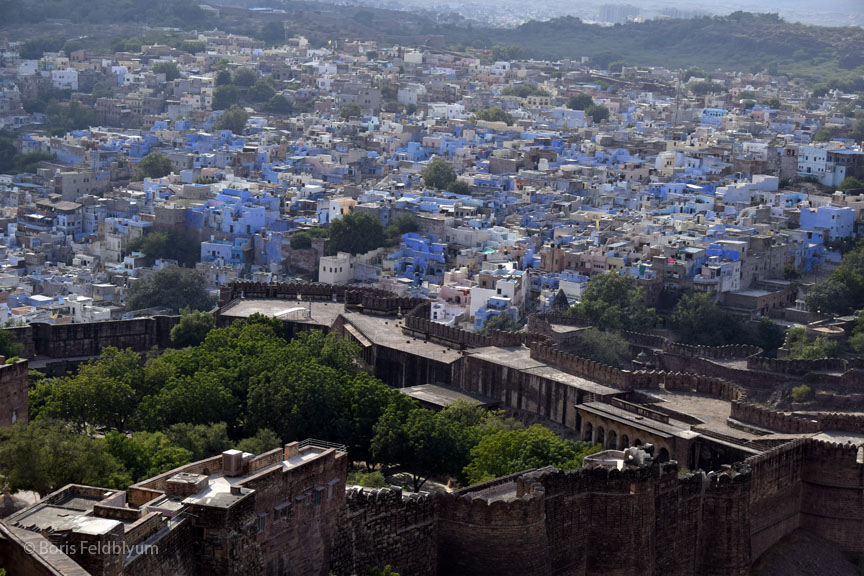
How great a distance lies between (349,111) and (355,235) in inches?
1168

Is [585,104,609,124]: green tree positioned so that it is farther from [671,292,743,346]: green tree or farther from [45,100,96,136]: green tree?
[671,292,743,346]: green tree

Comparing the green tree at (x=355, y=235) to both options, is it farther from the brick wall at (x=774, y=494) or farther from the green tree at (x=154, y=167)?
the brick wall at (x=774, y=494)

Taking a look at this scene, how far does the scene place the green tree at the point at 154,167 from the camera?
59.2m

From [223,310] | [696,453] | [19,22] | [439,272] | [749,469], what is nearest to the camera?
[749,469]

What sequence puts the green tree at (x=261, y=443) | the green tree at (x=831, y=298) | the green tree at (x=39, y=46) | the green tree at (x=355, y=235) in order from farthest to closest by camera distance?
the green tree at (x=39, y=46)
the green tree at (x=355, y=235)
the green tree at (x=831, y=298)
the green tree at (x=261, y=443)

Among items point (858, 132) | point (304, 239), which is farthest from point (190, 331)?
point (858, 132)

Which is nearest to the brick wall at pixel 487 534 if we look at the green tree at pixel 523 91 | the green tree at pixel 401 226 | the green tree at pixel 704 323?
the green tree at pixel 704 323

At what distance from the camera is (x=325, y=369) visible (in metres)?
24.4

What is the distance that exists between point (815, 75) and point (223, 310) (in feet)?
264

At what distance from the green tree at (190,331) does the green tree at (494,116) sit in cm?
4419

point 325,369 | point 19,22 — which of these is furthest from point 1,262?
point 19,22

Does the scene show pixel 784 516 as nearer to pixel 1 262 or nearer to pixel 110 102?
pixel 1 262

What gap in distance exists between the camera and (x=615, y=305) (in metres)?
36.9

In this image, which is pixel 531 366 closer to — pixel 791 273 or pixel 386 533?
pixel 386 533
